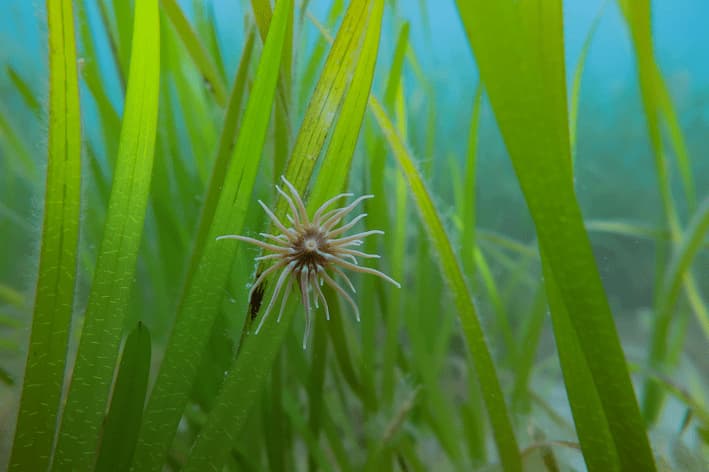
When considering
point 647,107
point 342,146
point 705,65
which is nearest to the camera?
point 342,146

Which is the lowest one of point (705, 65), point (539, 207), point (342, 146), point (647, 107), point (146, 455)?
point (146, 455)

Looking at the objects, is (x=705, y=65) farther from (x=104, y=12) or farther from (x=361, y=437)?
(x=104, y=12)

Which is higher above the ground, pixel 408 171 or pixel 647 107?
pixel 647 107

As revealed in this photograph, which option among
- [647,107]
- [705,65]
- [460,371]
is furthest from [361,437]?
[705,65]

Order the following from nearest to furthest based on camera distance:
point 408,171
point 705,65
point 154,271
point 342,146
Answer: point 342,146 < point 408,171 < point 154,271 < point 705,65

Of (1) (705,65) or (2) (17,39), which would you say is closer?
(2) (17,39)

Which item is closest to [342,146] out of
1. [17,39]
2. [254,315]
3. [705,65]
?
[254,315]
